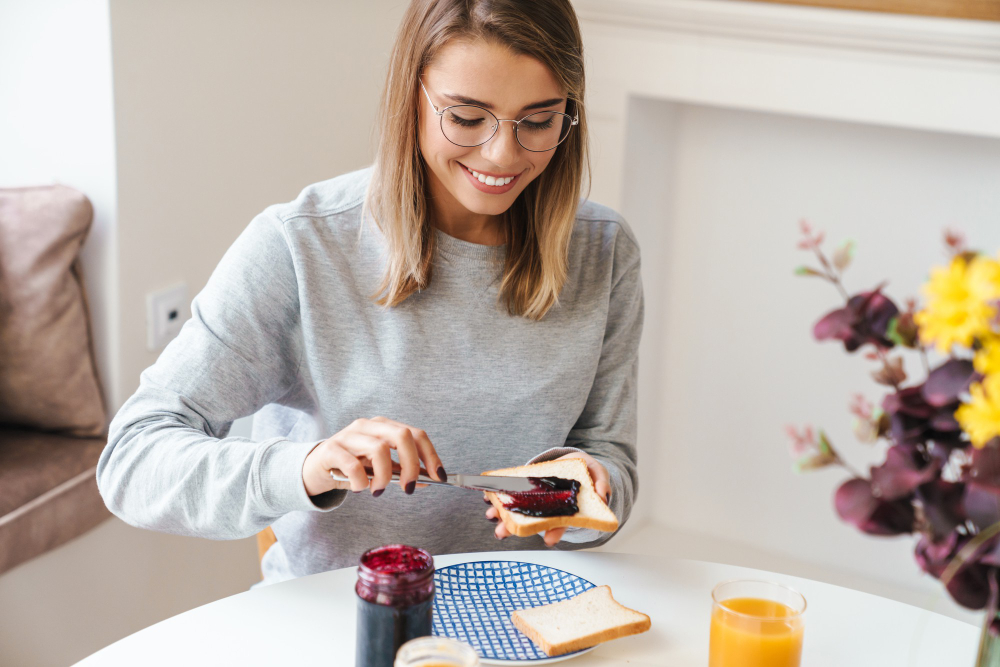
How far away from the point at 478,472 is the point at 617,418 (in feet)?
0.75

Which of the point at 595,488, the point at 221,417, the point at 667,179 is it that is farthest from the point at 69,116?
the point at 667,179

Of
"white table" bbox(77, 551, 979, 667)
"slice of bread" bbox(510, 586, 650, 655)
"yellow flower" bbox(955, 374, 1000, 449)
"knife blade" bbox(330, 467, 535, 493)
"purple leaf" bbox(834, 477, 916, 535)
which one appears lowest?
"white table" bbox(77, 551, 979, 667)

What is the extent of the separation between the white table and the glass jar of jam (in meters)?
0.23

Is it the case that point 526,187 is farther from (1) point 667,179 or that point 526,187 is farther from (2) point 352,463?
(1) point 667,179

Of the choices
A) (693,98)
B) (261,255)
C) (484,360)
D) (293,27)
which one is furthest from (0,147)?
(693,98)

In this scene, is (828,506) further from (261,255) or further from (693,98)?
(261,255)

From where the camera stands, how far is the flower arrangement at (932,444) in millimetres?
640

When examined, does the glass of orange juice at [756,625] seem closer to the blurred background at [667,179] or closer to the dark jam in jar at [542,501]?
the dark jam in jar at [542,501]

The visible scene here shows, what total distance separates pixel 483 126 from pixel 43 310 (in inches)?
37.6

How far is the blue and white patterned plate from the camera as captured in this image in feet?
3.25

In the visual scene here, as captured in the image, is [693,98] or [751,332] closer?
[693,98]

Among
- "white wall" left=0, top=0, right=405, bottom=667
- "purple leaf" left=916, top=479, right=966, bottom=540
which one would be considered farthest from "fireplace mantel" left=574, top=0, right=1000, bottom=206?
"purple leaf" left=916, top=479, right=966, bottom=540

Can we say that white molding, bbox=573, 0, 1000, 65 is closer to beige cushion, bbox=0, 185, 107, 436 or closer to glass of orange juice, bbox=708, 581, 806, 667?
beige cushion, bbox=0, 185, 107, 436

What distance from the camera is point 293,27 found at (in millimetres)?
2125
